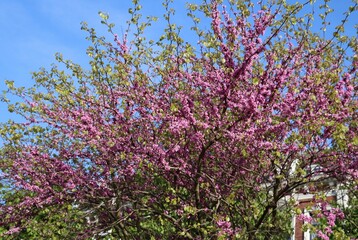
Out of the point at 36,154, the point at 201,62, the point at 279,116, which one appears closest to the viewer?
the point at 279,116

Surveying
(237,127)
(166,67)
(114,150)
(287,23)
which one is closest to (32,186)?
(114,150)

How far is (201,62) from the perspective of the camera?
1253 cm

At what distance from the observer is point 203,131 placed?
→ 35.2ft

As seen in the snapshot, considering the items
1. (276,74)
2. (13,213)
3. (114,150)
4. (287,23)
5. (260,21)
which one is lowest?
(13,213)

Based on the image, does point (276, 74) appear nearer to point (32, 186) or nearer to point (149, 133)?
point (149, 133)

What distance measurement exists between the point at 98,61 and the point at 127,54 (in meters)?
1.00

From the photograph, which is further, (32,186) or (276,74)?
(32,186)

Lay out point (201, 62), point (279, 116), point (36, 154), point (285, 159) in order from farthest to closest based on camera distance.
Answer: point (36, 154) → point (201, 62) → point (285, 159) → point (279, 116)

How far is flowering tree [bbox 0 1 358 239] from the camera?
1062cm

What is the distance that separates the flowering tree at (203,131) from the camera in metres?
10.6

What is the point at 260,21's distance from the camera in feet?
36.3

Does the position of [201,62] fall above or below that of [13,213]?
above

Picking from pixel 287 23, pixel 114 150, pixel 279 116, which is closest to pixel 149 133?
pixel 114 150

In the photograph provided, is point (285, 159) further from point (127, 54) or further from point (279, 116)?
point (127, 54)
